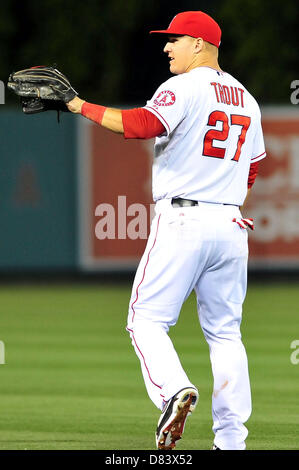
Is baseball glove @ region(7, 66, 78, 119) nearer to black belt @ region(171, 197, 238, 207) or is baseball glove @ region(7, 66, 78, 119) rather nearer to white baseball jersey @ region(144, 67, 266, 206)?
white baseball jersey @ region(144, 67, 266, 206)

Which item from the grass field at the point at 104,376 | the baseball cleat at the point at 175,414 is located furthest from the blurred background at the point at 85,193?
the baseball cleat at the point at 175,414

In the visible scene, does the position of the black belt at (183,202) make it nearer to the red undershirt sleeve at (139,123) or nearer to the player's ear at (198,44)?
the red undershirt sleeve at (139,123)

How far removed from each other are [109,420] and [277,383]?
2091 mm

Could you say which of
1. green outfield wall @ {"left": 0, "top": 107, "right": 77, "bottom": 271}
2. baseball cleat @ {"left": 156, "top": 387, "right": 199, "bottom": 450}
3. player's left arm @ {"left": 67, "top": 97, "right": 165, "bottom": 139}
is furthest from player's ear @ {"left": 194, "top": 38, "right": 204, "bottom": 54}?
green outfield wall @ {"left": 0, "top": 107, "right": 77, "bottom": 271}

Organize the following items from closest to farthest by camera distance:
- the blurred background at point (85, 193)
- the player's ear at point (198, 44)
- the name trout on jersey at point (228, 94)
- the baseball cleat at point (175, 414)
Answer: the baseball cleat at point (175, 414) → the name trout on jersey at point (228, 94) → the player's ear at point (198, 44) → the blurred background at point (85, 193)

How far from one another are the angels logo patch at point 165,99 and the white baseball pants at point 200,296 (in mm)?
542

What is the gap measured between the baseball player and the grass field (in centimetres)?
73

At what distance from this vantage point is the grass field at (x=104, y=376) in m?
7.35

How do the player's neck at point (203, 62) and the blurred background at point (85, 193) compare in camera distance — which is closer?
the player's neck at point (203, 62)

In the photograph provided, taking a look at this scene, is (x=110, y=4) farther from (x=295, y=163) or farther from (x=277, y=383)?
(x=277, y=383)

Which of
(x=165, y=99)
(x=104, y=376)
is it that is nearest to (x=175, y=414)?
(x=165, y=99)

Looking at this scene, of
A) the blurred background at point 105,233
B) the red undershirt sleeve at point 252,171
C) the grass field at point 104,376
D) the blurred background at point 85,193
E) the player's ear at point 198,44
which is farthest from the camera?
the blurred background at point 85,193

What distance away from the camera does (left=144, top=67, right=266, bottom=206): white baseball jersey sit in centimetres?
619
